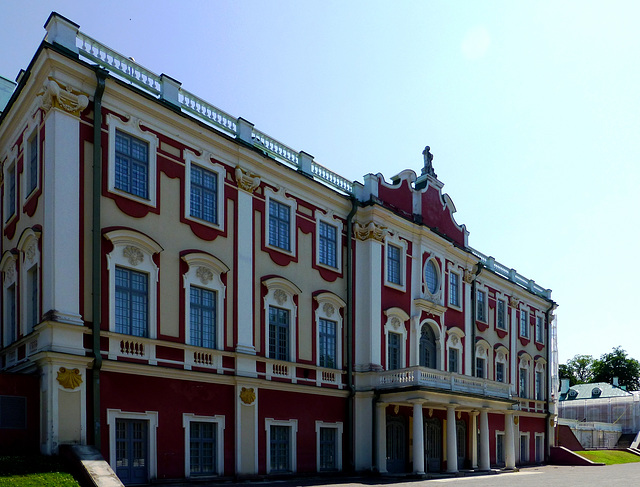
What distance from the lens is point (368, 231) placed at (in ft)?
96.5

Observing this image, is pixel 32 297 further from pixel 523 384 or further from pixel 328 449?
pixel 523 384

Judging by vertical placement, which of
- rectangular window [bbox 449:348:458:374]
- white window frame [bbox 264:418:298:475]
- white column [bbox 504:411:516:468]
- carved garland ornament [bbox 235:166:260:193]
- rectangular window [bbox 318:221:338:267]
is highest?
carved garland ornament [bbox 235:166:260:193]

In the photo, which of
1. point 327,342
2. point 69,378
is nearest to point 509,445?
point 327,342

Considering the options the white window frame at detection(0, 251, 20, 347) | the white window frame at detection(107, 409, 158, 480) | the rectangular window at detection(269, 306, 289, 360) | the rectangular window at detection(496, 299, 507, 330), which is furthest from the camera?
the rectangular window at detection(496, 299, 507, 330)

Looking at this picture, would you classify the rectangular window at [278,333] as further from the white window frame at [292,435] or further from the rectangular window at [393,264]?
the rectangular window at [393,264]

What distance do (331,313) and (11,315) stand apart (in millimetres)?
12155

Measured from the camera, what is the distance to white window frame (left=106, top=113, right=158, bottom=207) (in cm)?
1984

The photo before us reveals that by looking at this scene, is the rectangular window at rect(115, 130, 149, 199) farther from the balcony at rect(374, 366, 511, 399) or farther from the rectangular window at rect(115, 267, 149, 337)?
the balcony at rect(374, 366, 511, 399)

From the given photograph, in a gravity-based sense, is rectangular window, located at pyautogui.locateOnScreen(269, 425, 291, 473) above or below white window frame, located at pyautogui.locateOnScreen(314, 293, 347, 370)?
below

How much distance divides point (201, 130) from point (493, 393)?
19803 mm

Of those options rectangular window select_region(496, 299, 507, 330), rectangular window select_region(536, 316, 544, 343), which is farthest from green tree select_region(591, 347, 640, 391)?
rectangular window select_region(496, 299, 507, 330)

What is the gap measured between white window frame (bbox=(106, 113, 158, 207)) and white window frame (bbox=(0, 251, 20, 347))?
4225 millimetres

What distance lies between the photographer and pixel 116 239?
1964cm

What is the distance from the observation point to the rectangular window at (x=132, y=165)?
2027 centimetres
